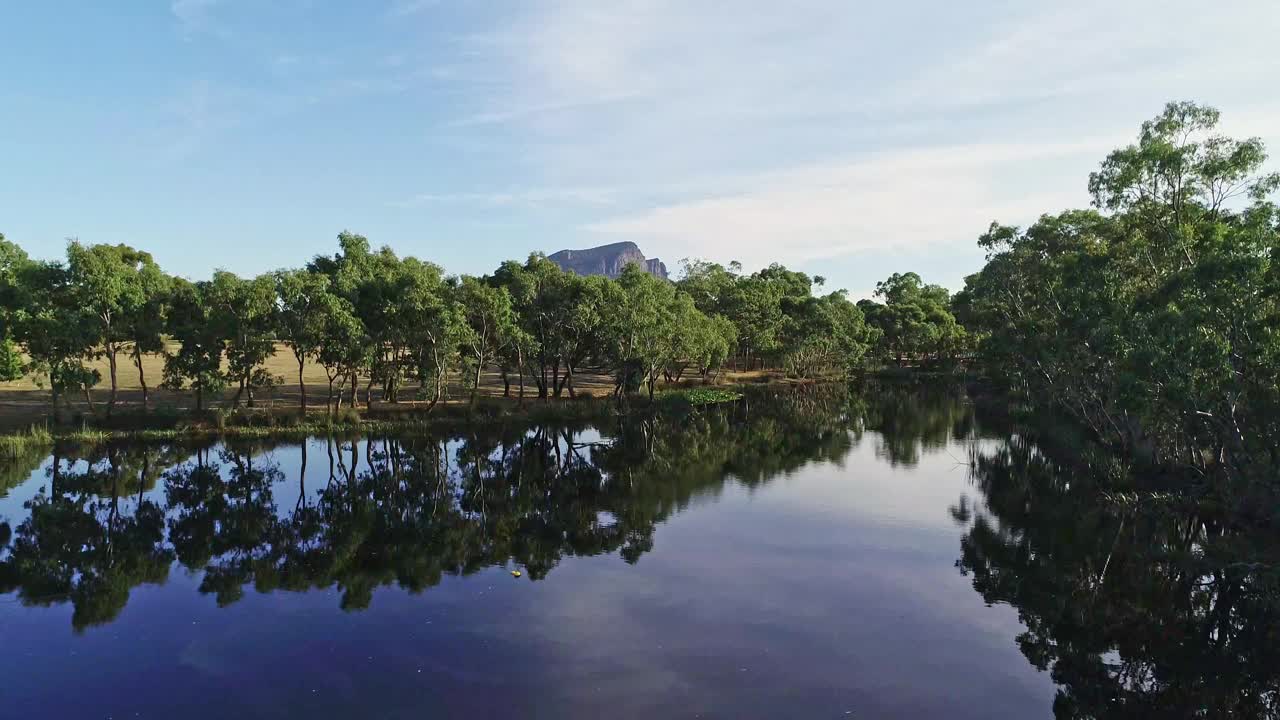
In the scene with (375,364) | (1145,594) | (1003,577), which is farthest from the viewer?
(375,364)

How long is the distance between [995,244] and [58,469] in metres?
62.3

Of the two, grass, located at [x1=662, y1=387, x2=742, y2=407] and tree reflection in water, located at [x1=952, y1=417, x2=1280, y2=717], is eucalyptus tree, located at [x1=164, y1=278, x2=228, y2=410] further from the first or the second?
tree reflection in water, located at [x1=952, y1=417, x2=1280, y2=717]

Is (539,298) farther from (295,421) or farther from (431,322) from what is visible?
(295,421)

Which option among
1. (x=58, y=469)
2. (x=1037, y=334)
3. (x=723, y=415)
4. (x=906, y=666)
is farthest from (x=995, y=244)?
(x=58, y=469)

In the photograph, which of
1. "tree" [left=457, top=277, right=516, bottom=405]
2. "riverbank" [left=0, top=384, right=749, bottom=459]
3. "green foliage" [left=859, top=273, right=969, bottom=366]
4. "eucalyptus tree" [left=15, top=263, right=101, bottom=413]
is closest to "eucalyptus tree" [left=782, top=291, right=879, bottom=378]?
"green foliage" [left=859, top=273, right=969, bottom=366]

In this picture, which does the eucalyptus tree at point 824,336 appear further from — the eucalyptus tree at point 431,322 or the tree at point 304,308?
the tree at point 304,308

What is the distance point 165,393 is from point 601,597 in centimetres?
5764

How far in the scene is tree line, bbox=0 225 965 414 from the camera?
4941 centimetres

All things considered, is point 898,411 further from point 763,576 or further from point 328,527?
point 328,527

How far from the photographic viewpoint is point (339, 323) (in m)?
50.4

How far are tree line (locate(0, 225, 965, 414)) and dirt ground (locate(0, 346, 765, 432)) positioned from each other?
1.08 meters

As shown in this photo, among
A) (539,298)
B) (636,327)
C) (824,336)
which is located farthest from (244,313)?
(824,336)

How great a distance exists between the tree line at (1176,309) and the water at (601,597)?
4.94m

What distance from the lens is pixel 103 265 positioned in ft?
162
